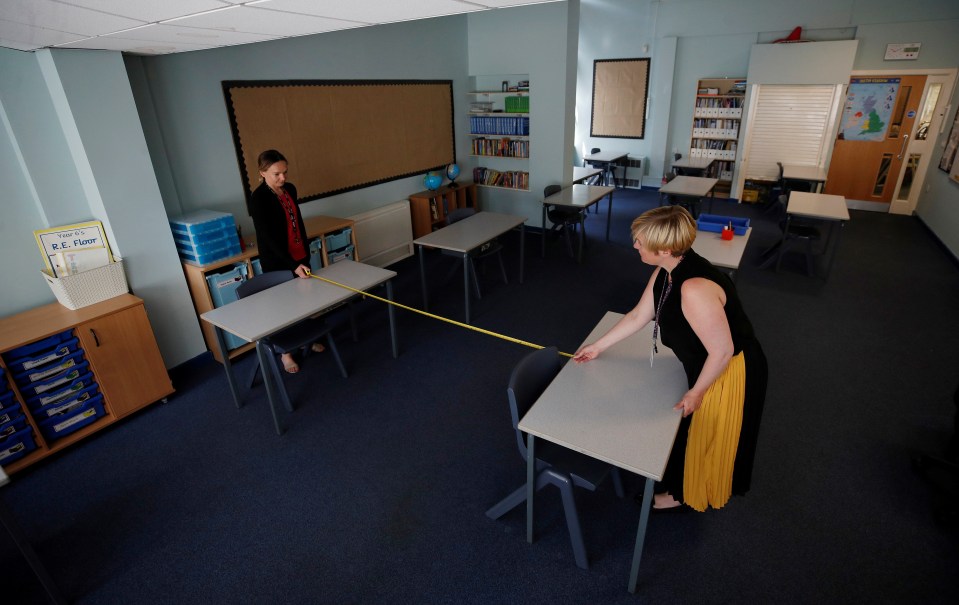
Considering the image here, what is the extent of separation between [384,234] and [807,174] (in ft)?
22.6

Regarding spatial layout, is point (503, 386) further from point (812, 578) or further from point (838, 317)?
point (838, 317)

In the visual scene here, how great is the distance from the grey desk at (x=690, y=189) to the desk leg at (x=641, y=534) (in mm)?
5427

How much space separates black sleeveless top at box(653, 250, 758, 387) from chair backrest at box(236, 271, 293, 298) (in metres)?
2.95

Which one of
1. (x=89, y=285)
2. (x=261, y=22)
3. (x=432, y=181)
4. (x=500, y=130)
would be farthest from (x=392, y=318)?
(x=500, y=130)

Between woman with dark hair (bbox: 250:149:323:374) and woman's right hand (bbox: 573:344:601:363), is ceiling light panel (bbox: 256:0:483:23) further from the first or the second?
woman's right hand (bbox: 573:344:601:363)

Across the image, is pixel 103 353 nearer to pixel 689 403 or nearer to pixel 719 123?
pixel 689 403

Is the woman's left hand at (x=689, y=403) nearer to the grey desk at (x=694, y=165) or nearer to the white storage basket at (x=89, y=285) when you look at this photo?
the white storage basket at (x=89, y=285)

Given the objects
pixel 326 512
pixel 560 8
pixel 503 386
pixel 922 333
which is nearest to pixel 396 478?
pixel 326 512

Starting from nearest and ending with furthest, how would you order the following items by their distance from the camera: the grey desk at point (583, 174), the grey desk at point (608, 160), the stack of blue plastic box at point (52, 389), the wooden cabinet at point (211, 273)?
1. the stack of blue plastic box at point (52, 389)
2. the wooden cabinet at point (211, 273)
3. the grey desk at point (583, 174)
4. the grey desk at point (608, 160)

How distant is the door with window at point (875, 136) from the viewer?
779 cm

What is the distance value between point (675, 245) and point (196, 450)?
337cm

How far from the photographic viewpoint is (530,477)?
234cm

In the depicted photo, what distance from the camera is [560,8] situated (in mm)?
6227

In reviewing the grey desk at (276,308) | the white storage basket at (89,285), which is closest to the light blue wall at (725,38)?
the grey desk at (276,308)
